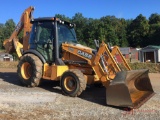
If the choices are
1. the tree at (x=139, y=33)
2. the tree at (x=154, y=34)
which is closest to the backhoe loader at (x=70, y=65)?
the tree at (x=154, y=34)

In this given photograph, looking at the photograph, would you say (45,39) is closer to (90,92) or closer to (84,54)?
(84,54)

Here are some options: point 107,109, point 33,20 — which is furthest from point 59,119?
point 33,20

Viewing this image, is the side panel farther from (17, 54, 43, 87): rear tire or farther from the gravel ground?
the gravel ground

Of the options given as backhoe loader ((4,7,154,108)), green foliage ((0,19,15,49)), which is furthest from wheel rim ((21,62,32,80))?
green foliage ((0,19,15,49))

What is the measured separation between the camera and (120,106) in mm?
7531

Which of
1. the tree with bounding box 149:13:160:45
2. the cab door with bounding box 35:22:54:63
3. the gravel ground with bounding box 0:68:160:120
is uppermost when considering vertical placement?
the tree with bounding box 149:13:160:45

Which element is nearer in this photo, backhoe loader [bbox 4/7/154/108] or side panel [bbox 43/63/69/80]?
backhoe loader [bbox 4/7/154/108]

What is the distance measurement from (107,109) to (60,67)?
9.03 feet

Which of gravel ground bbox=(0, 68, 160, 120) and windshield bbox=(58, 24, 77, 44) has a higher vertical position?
windshield bbox=(58, 24, 77, 44)

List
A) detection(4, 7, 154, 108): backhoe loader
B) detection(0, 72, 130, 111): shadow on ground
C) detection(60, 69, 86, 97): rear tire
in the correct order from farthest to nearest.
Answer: detection(60, 69, 86, 97): rear tire, detection(0, 72, 130, 111): shadow on ground, detection(4, 7, 154, 108): backhoe loader

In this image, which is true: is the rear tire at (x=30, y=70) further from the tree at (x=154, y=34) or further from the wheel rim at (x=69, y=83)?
the tree at (x=154, y=34)

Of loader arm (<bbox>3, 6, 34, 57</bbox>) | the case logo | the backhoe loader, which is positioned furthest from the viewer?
loader arm (<bbox>3, 6, 34, 57</bbox>)

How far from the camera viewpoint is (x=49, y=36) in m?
10.0

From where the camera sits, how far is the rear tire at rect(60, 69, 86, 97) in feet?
28.2
